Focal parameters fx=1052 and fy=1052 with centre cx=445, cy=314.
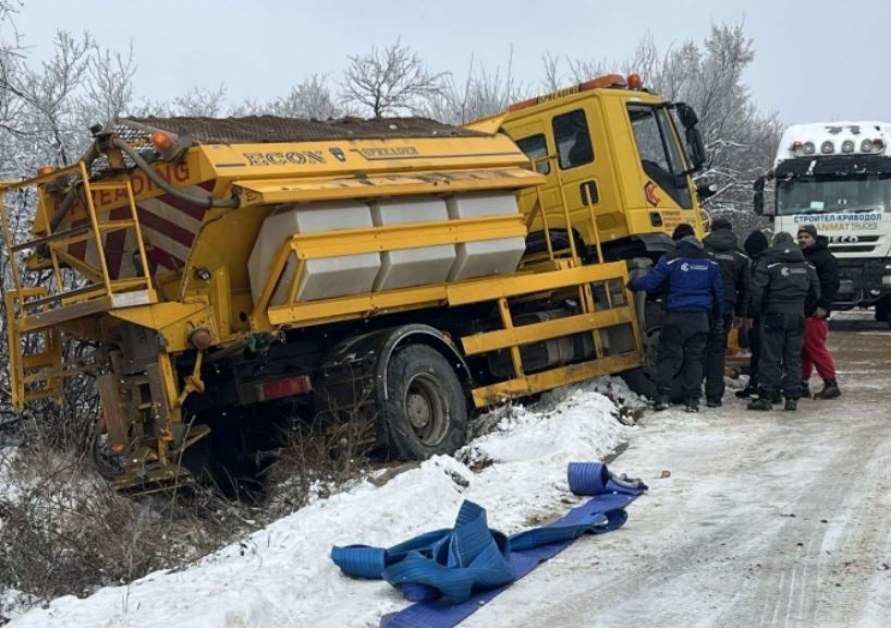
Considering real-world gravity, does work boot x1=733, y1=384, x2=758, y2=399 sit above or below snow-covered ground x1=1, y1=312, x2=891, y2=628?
below

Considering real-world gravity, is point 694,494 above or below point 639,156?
below

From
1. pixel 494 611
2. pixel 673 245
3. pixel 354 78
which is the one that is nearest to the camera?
pixel 494 611

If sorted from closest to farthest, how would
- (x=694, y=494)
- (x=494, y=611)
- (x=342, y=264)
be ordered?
(x=494, y=611), (x=694, y=494), (x=342, y=264)

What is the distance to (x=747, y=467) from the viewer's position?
7.38 m

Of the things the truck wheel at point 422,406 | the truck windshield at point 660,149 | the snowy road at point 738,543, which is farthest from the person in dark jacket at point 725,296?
the truck wheel at point 422,406

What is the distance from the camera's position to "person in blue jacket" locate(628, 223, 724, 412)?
32.5ft

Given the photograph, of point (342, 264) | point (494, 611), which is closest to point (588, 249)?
point (342, 264)

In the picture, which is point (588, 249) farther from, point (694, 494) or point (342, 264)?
point (694, 494)

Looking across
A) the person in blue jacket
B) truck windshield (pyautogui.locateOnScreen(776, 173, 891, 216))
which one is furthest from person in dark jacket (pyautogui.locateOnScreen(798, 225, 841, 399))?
truck windshield (pyautogui.locateOnScreen(776, 173, 891, 216))

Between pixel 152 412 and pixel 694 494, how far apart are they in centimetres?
380

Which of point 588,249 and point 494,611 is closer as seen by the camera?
point 494,611

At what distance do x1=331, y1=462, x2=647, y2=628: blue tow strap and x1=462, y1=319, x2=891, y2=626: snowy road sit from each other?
3.4 inches

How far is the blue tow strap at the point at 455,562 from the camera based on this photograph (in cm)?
464

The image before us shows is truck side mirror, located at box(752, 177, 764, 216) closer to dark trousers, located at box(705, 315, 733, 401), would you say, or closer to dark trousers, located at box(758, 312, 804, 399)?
dark trousers, located at box(705, 315, 733, 401)
